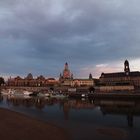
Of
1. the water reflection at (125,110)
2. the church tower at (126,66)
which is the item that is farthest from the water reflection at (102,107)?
the church tower at (126,66)

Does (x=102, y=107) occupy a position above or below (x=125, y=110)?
above

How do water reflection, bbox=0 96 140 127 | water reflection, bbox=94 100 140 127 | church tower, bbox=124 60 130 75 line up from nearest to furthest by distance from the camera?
1. water reflection, bbox=94 100 140 127
2. water reflection, bbox=0 96 140 127
3. church tower, bbox=124 60 130 75

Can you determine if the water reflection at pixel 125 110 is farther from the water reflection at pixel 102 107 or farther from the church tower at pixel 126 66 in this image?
the church tower at pixel 126 66

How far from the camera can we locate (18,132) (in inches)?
1035

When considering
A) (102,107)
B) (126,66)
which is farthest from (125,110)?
(126,66)

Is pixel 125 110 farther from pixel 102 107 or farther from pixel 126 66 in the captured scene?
pixel 126 66

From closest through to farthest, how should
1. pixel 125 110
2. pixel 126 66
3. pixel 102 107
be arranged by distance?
pixel 125 110
pixel 102 107
pixel 126 66

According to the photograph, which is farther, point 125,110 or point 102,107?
point 102,107

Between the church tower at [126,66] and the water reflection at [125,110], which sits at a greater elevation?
the church tower at [126,66]

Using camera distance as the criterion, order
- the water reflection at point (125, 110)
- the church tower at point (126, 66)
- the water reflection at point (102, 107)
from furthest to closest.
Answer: the church tower at point (126, 66) < the water reflection at point (102, 107) < the water reflection at point (125, 110)

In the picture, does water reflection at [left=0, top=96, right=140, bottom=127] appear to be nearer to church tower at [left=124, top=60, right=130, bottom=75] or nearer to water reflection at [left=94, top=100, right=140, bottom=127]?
water reflection at [left=94, top=100, right=140, bottom=127]

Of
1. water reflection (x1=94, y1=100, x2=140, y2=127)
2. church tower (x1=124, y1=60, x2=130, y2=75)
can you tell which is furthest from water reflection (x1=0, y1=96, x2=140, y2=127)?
church tower (x1=124, y1=60, x2=130, y2=75)

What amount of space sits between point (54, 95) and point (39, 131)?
95069 millimetres

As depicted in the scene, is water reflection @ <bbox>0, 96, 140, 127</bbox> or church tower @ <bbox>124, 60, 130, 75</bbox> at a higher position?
church tower @ <bbox>124, 60, 130, 75</bbox>
